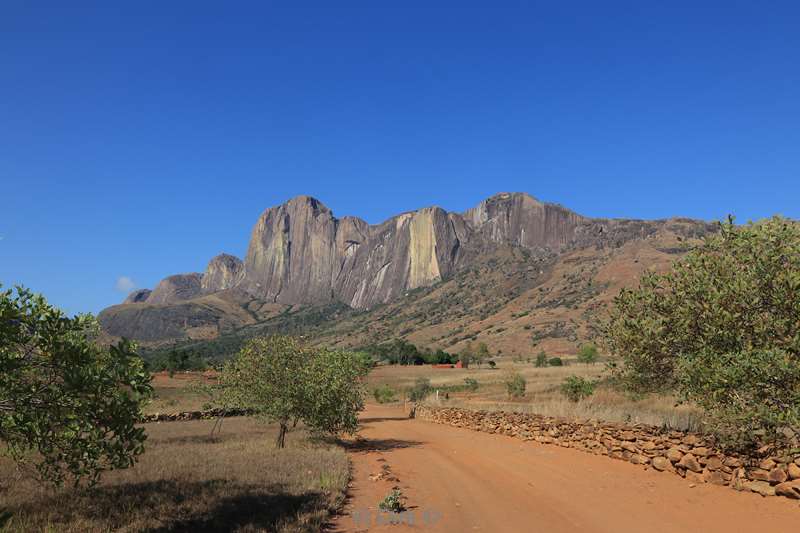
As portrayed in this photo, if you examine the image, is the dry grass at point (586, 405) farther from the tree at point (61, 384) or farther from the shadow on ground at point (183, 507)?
the tree at point (61, 384)

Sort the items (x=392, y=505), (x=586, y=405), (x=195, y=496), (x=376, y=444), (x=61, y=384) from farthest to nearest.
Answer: (x=586, y=405) < (x=376, y=444) < (x=195, y=496) < (x=392, y=505) < (x=61, y=384)

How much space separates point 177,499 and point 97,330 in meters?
5.93

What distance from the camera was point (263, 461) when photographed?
1639 cm

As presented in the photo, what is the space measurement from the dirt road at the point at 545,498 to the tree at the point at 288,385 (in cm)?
330

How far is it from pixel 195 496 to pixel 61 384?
6430 mm

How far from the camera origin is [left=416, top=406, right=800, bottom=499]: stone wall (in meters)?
10.2

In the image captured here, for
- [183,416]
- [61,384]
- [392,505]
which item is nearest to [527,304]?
[183,416]

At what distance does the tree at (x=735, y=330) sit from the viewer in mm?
10062

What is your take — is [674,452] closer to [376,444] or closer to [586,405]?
[586,405]

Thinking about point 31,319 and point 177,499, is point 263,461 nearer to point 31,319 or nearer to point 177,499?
point 177,499

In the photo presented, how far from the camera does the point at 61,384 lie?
6.41 meters

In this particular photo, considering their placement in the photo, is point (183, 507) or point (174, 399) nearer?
point (183, 507)

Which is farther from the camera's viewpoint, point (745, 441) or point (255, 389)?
point (255, 389)

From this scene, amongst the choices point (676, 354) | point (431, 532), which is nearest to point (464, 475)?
point (431, 532)
